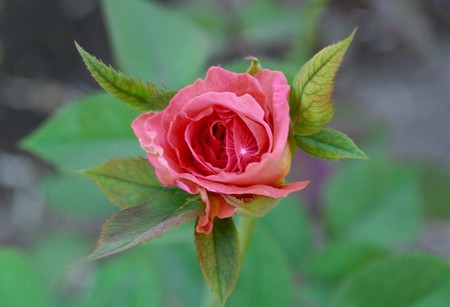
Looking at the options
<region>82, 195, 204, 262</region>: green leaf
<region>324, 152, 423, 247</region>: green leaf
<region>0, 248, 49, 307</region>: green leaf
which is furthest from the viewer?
<region>324, 152, 423, 247</region>: green leaf

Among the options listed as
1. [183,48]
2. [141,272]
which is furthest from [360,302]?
[183,48]

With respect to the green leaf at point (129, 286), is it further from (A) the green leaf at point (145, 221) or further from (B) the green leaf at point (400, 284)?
(A) the green leaf at point (145, 221)

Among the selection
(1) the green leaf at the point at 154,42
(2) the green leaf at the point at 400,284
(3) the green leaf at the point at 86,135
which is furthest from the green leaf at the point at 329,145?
(1) the green leaf at the point at 154,42

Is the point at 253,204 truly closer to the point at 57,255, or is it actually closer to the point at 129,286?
the point at 129,286

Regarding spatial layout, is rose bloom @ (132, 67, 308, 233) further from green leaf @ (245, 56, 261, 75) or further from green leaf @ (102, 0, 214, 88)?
green leaf @ (102, 0, 214, 88)

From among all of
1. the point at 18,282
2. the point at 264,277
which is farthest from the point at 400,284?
the point at 18,282

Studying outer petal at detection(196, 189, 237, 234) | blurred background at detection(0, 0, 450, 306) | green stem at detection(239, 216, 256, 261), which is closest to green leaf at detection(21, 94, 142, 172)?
blurred background at detection(0, 0, 450, 306)
